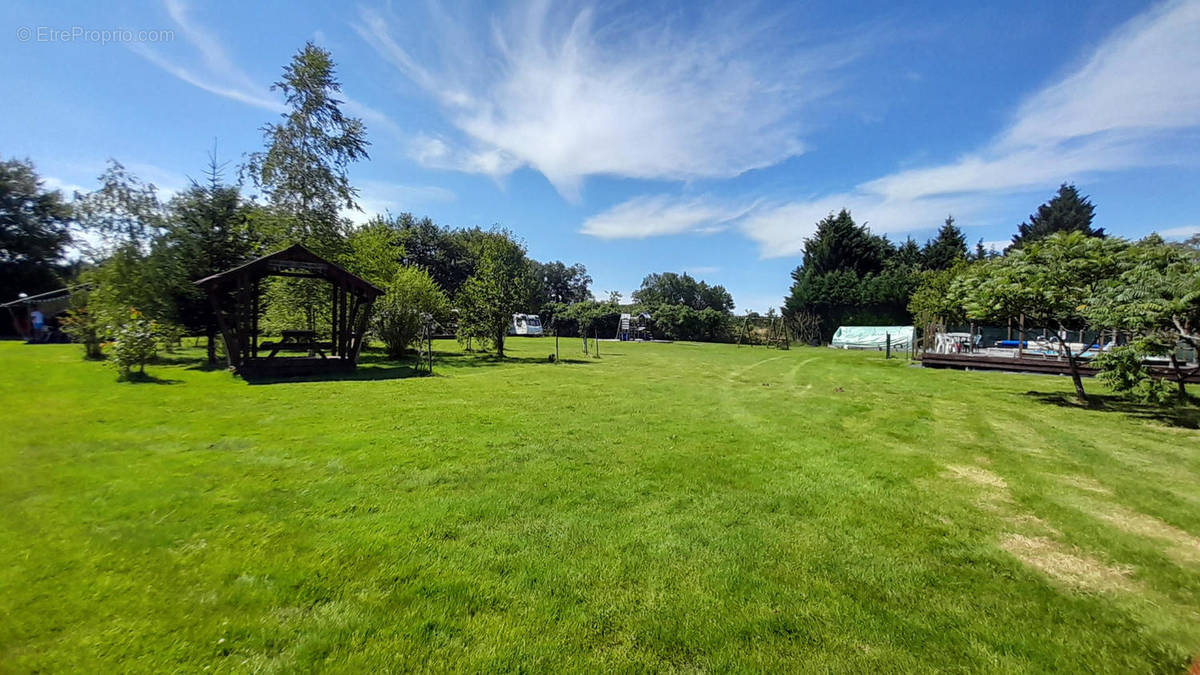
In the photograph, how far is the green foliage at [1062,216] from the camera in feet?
162

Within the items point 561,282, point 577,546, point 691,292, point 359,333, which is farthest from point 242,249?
point 691,292

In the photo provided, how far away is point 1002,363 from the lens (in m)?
17.2

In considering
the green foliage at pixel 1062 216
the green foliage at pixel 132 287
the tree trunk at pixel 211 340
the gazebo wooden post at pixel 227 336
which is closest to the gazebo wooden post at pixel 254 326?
the gazebo wooden post at pixel 227 336

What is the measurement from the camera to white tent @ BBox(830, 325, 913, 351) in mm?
33000

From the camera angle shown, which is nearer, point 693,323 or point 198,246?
point 198,246

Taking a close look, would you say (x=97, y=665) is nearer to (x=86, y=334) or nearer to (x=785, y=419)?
(x=785, y=419)

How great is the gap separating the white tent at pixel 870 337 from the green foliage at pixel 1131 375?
2546 cm

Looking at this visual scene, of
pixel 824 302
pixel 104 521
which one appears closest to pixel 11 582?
pixel 104 521

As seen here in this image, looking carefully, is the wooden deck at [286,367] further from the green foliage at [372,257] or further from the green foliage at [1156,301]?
the green foliage at [1156,301]

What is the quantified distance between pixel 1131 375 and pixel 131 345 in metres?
19.9

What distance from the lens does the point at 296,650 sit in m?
2.12

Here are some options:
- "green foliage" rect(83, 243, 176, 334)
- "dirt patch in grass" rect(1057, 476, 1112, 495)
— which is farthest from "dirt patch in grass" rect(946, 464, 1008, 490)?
"green foliage" rect(83, 243, 176, 334)

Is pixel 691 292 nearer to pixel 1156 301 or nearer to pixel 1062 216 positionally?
pixel 1062 216

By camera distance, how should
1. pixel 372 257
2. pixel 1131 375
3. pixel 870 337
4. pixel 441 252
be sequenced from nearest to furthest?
pixel 1131 375 < pixel 372 257 < pixel 870 337 < pixel 441 252
